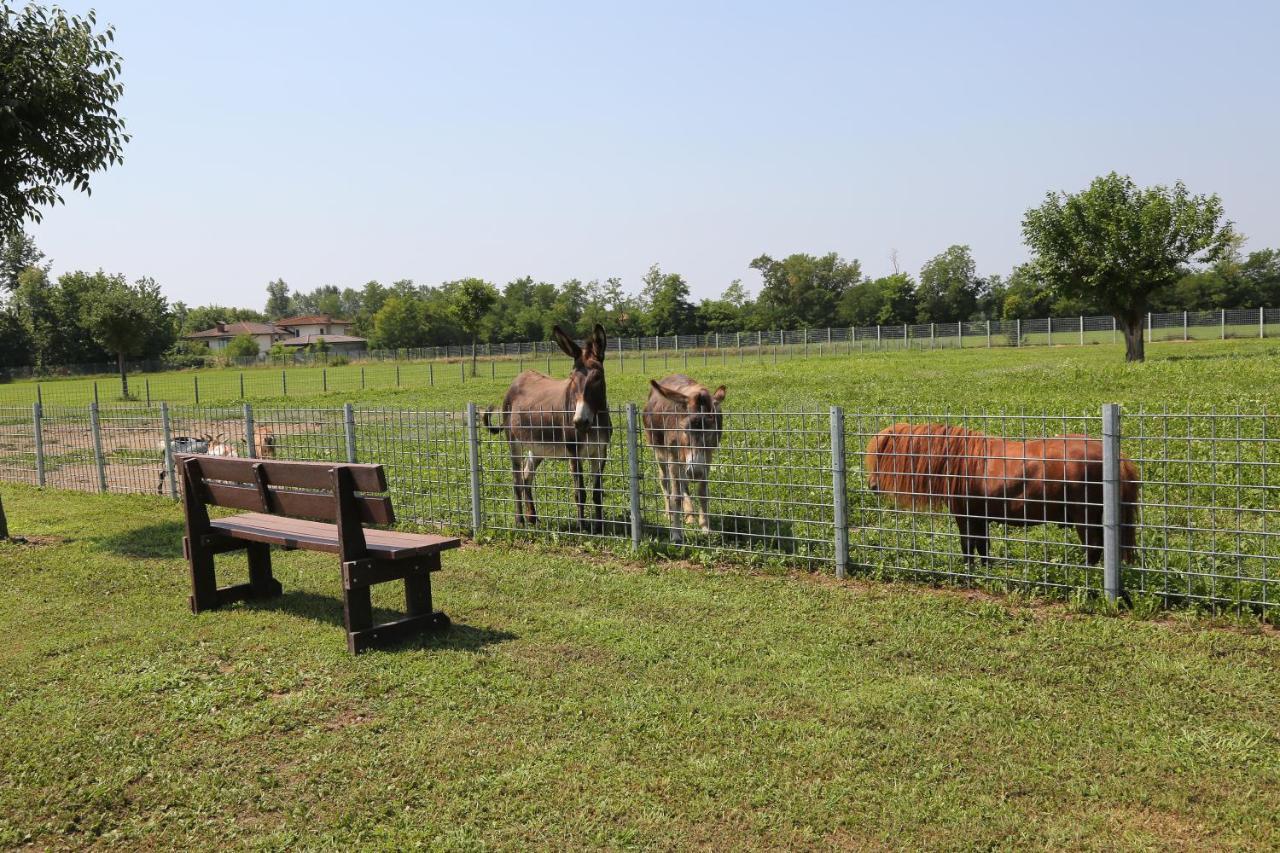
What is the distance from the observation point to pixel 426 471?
10.2m

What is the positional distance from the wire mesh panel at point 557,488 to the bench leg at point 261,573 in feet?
8.02

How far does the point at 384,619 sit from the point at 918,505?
4.10 m

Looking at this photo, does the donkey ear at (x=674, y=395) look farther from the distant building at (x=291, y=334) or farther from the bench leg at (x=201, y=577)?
the distant building at (x=291, y=334)

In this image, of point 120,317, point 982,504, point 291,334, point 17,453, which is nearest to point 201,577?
point 982,504

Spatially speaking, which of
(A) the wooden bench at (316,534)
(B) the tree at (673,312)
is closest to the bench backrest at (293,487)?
(A) the wooden bench at (316,534)

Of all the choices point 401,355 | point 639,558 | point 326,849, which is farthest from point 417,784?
point 401,355

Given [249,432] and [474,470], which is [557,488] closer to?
[474,470]

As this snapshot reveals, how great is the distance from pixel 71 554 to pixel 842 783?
27.2 ft

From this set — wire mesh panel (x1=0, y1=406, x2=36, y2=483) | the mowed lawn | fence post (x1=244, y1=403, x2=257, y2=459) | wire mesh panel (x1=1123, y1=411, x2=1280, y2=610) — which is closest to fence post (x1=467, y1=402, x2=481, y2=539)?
the mowed lawn

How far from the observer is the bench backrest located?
18.7ft

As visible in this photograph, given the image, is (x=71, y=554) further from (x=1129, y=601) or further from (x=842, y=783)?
(x=1129, y=601)

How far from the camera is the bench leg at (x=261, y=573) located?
23.3 feet

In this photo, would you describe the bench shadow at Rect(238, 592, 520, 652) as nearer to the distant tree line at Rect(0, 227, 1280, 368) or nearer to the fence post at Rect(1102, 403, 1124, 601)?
the fence post at Rect(1102, 403, 1124, 601)

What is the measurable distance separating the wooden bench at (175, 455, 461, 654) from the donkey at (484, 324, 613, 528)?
2593 millimetres
